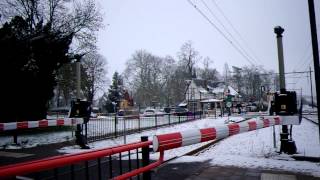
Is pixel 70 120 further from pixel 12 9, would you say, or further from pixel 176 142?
pixel 12 9

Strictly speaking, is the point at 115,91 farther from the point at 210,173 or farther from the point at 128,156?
the point at 128,156

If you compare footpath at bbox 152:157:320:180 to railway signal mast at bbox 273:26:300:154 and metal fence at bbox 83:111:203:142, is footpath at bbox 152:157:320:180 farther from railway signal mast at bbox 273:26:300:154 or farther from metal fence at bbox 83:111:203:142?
metal fence at bbox 83:111:203:142

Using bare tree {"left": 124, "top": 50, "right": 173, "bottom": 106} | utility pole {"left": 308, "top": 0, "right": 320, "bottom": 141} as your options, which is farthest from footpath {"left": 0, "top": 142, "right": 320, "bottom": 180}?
bare tree {"left": 124, "top": 50, "right": 173, "bottom": 106}

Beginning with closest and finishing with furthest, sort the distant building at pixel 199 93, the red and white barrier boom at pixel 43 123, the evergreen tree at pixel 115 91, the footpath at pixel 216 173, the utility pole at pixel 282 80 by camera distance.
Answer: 1. the footpath at pixel 216 173
2. the utility pole at pixel 282 80
3. the red and white barrier boom at pixel 43 123
4. the evergreen tree at pixel 115 91
5. the distant building at pixel 199 93

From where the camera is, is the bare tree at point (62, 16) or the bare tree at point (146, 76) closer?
the bare tree at point (62, 16)

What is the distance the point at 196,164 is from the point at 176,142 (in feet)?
13.8

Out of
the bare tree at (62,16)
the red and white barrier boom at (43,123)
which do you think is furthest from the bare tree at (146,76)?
the red and white barrier boom at (43,123)

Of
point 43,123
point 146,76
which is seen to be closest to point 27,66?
point 43,123

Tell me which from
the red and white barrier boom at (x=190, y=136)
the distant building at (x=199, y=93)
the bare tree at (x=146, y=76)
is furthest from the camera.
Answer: the bare tree at (x=146, y=76)

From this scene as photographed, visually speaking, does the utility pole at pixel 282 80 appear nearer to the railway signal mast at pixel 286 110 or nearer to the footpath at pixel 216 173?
the railway signal mast at pixel 286 110

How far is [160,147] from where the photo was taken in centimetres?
470

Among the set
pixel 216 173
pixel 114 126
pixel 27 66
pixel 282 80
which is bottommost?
pixel 216 173

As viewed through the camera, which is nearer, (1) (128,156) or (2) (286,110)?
(1) (128,156)

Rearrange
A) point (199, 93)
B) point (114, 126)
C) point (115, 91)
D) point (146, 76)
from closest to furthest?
point (114, 126) < point (115, 91) < point (199, 93) < point (146, 76)
